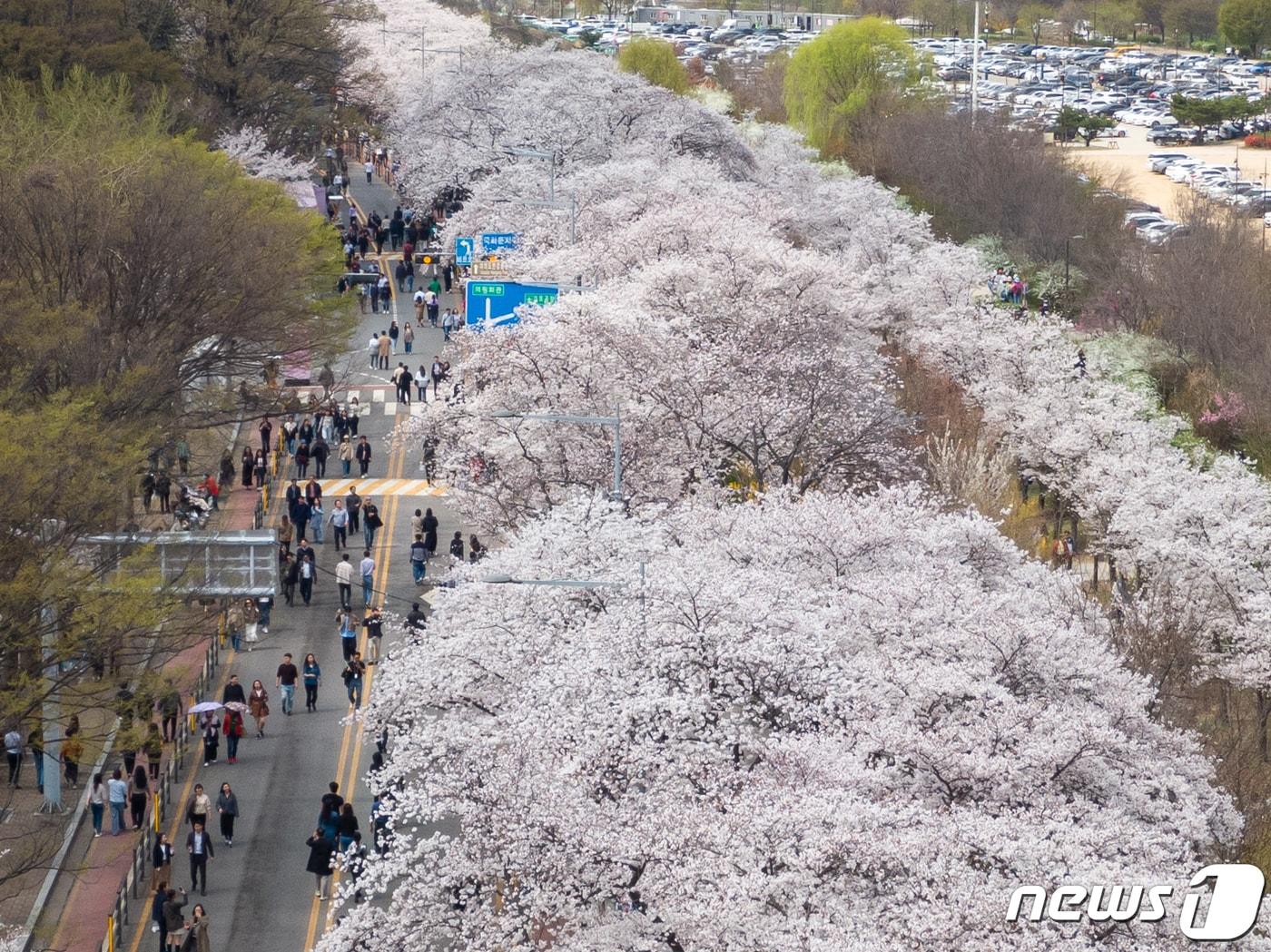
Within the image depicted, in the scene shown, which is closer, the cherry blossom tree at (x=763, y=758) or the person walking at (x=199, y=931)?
the cherry blossom tree at (x=763, y=758)

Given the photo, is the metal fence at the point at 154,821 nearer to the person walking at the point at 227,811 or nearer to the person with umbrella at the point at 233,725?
the person with umbrella at the point at 233,725

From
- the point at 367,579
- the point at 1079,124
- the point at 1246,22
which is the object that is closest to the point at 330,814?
the point at 367,579

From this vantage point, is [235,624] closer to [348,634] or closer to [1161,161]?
[348,634]

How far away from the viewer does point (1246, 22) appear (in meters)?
190

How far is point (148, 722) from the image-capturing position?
123 feet

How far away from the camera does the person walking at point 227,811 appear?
35188 millimetres

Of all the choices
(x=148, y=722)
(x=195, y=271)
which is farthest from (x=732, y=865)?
(x=195, y=271)

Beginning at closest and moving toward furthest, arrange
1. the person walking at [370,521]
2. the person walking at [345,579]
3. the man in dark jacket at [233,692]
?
the man in dark jacket at [233,692]
the person walking at [345,579]
the person walking at [370,521]

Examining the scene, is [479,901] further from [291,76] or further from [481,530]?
[291,76]

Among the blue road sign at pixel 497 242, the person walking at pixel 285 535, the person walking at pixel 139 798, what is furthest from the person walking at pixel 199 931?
the blue road sign at pixel 497 242

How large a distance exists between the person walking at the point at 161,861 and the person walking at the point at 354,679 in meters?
6.52

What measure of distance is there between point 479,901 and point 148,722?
1159 cm

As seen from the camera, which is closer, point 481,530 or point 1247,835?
point 1247,835
